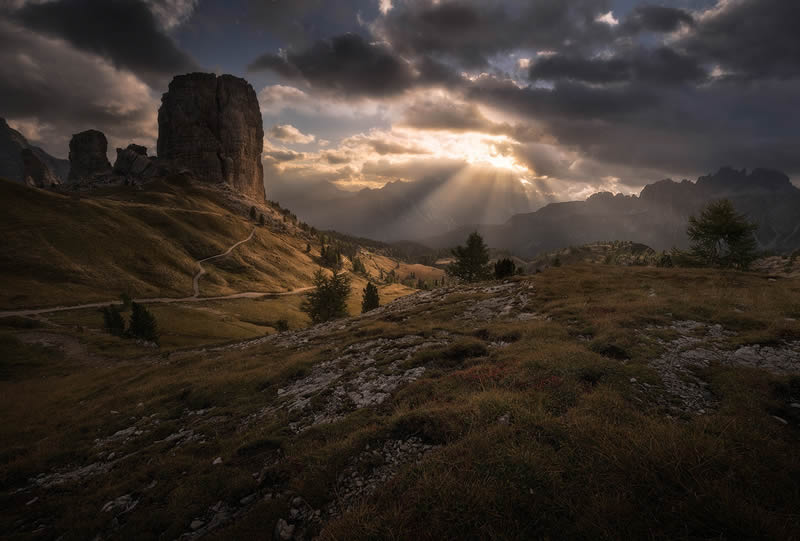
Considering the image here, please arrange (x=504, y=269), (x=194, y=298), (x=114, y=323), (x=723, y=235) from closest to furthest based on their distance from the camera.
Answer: (x=723, y=235)
(x=504, y=269)
(x=114, y=323)
(x=194, y=298)

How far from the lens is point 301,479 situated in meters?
6.55

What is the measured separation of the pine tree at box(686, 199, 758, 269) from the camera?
132ft

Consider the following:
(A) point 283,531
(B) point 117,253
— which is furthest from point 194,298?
(A) point 283,531

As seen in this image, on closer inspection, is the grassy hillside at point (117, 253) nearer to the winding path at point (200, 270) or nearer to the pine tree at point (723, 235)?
the winding path at point (200, 270)

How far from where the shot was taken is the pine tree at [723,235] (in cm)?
4028

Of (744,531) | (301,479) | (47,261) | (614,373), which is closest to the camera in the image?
(744,531)

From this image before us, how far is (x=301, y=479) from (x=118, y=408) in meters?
16.5

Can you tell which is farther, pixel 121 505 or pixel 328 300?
pixel 328 300

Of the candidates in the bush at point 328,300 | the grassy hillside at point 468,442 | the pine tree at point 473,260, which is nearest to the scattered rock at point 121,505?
the grassy hillside at point 468,442

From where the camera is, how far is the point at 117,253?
10106cm

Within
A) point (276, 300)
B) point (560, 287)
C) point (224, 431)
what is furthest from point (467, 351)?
point (276, 300)

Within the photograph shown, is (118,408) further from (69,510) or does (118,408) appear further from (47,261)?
(47,261)

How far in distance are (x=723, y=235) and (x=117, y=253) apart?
14628 cm

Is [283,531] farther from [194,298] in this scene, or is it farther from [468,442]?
[194,298]
